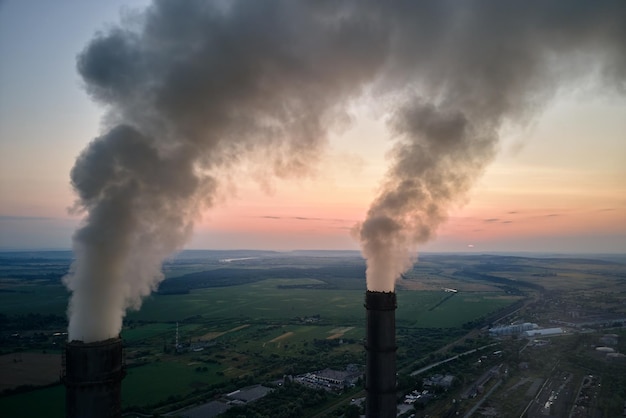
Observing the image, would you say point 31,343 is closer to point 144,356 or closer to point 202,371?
point 144,356

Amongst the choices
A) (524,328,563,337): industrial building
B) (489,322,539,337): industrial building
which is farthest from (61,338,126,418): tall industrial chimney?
(524,328,563,337): industrial building

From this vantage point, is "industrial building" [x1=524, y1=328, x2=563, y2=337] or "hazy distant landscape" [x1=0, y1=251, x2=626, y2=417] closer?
"hazy distant landscape" [x1=0, y1=251, x2=626, y2=417]

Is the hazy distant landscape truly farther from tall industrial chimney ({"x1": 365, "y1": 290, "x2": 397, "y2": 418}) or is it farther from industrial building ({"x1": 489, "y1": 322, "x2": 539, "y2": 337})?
tall industrial chimney ({"x1": 365, "y1": 290, "x2": 397, "y2": 418})

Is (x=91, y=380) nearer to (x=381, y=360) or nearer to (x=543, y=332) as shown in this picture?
(x=381, y=360)

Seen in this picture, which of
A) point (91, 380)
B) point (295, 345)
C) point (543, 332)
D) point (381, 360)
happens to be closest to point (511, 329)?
point (543, 332)

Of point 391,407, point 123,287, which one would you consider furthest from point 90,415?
point 391,407

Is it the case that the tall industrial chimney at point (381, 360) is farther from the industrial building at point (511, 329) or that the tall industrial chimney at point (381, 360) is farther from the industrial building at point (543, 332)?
the industrial building at point (543, 332)

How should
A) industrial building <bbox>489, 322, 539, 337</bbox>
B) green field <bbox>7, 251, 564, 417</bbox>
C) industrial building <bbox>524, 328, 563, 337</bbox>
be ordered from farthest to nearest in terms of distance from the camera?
industrial building <bbox>489, 322, 539, 337</bbox> < industrial building <bbox>524, 328, 563, 337</bbox> < green field <bbox>7, 251, 564, 417</bbox>

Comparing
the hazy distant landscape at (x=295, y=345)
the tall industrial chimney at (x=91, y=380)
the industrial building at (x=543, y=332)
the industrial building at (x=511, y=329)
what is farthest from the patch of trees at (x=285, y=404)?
the industrial building at (x=543, y=332)
